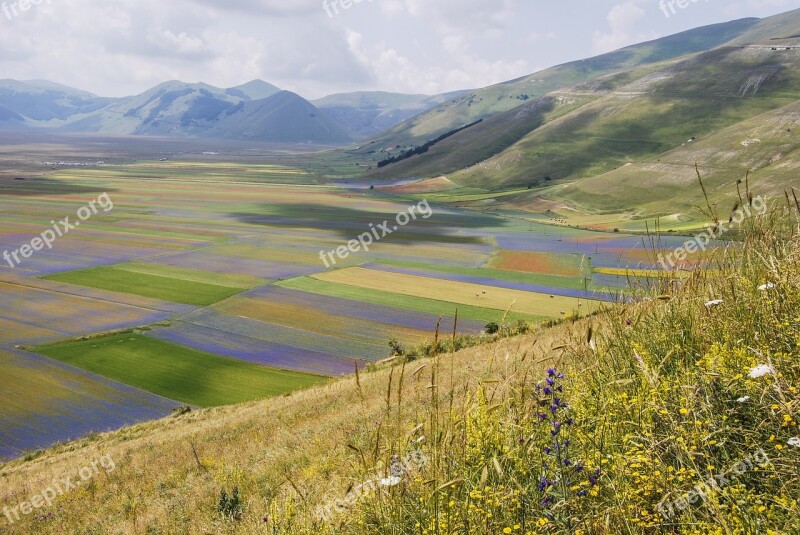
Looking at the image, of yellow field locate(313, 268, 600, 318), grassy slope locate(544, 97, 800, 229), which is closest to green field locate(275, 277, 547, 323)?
yellow field locate(313, 268, 600, 318)

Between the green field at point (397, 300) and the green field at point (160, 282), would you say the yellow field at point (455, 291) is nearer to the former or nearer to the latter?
the green field at point (397, 300)

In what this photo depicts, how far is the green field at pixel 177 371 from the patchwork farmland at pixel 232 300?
0.16 m

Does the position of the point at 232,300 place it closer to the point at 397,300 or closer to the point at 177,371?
the point at 397,300

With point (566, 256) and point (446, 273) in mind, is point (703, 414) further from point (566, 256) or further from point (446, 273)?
point (566, 256)

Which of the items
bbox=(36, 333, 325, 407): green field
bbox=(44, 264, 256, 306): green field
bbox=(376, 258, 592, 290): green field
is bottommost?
bbox=(376, 258, 592, 290): green field

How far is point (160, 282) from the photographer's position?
65375mm

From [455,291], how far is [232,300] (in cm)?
2609

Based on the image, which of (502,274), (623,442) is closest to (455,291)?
(502,274)

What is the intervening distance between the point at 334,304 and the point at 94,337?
908 inches

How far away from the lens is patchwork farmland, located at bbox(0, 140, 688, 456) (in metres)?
36.4

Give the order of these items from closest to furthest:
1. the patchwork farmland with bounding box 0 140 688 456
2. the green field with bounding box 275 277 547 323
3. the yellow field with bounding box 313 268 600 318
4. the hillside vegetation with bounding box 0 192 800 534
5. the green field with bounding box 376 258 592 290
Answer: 1. the hillside vegetation with bounding box 0 192 800 534
2. the patchwork farmland with bounding box 0 140 688 456
3. the green field with bounding box 275 277 547 323
4. the yellow field with bounding box 313 268 600 318
5. the green field with bounding box 376 258 592 290

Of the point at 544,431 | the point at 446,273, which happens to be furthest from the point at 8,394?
the point at 446,273

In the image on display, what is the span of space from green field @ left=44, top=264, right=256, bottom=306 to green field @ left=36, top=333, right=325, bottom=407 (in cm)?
1333

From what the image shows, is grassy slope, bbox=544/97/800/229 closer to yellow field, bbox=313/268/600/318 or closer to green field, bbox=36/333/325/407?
yellow field, bbox=313/268/600/318
